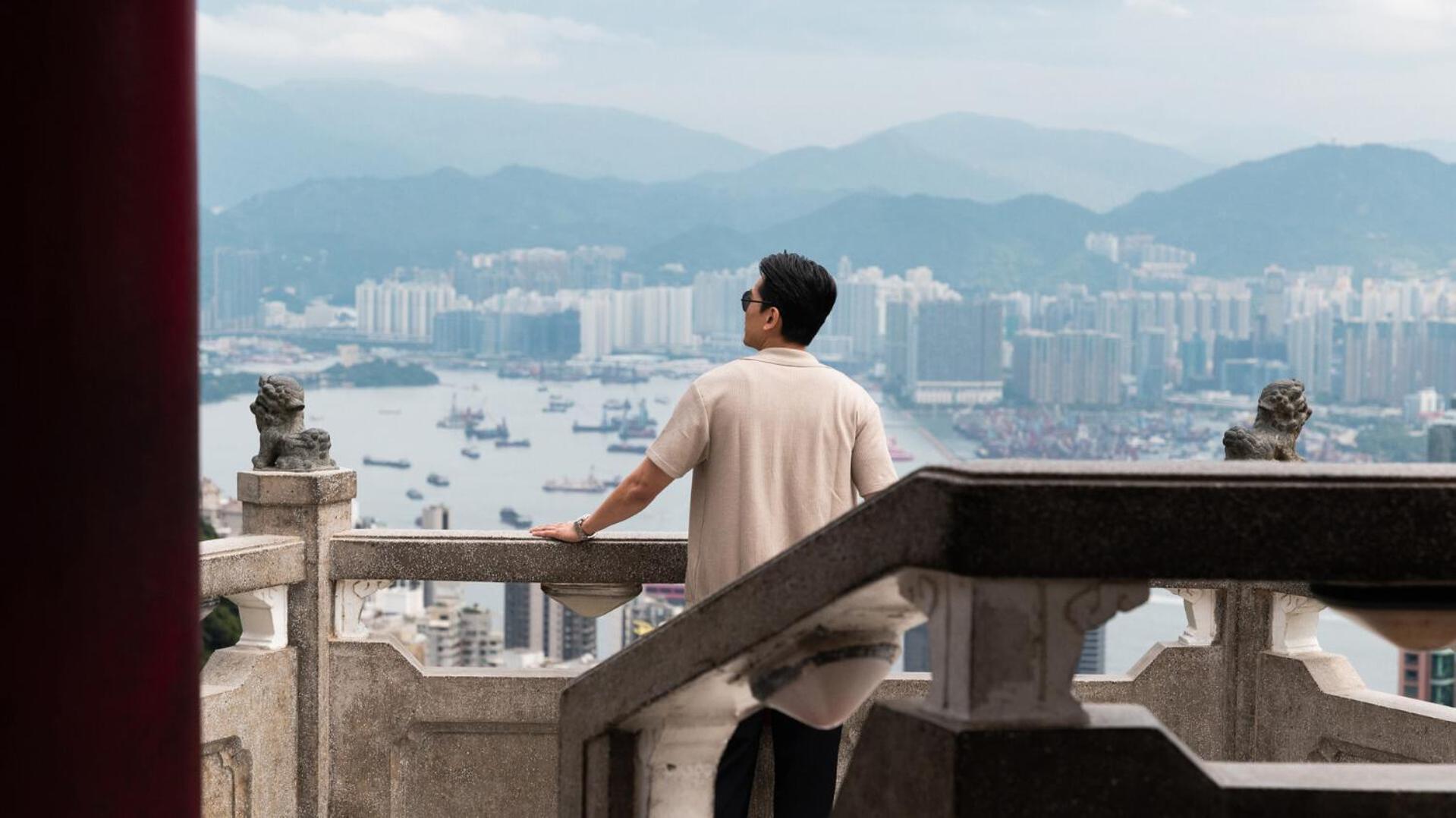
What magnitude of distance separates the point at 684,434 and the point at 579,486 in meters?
59.7

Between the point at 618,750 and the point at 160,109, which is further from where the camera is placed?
the point at 618,750

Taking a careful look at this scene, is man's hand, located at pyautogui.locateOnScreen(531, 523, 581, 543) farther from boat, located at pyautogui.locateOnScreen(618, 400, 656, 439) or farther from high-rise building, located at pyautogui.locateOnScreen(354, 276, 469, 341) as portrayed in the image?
high-rise building, located at pyautogui.locateOnScreen(354, 276, 469, 341)

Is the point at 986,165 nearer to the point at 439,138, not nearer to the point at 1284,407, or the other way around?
the point at 439,138

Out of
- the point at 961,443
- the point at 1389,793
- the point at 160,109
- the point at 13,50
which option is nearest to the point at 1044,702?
the point at 1389,793

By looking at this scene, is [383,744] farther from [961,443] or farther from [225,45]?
[225,45]

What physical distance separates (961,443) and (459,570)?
66.3 metres

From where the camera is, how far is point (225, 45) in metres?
184

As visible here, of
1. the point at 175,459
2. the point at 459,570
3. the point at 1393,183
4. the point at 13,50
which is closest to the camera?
the point at 13,50

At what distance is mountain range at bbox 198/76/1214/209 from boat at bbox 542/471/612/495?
5903 centimetres

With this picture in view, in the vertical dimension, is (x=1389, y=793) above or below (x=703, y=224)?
below

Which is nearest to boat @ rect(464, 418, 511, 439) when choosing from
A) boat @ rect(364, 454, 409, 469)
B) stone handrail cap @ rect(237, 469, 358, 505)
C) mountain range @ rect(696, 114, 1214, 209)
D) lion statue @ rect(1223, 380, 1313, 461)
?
boat @ rect(364, 454, 409, 469)

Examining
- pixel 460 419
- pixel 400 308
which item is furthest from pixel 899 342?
pixel 400 308

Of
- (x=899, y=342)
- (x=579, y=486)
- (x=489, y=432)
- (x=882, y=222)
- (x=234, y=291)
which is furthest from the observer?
(x=882, y=222)

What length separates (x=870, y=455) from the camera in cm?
410
